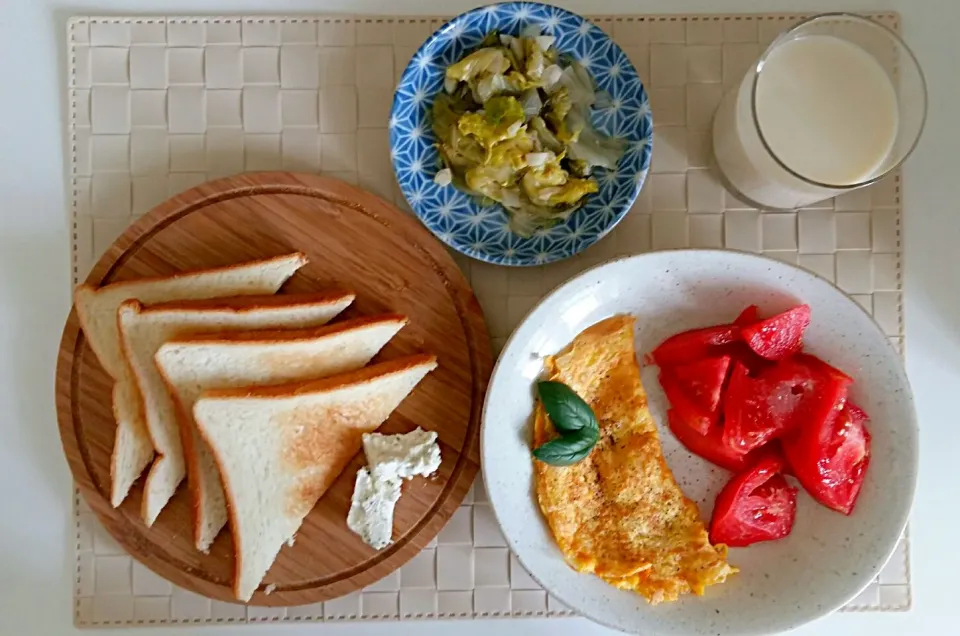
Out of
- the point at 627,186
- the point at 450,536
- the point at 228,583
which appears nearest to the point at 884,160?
the point at 627,186

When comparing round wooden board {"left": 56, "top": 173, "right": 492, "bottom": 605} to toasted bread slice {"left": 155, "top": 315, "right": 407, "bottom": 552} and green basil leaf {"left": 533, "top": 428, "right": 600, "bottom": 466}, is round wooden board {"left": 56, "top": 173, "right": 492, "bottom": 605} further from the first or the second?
green basil leaf {"left": 533, "top": 428, "right": 600, "bottom": 466}

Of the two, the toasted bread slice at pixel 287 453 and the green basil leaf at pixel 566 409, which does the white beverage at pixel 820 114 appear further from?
the toasted bread slice at pixel 287 453

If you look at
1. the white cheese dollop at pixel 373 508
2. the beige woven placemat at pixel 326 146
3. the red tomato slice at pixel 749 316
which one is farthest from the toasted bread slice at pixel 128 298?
the red tomato slice at pixel 749 316

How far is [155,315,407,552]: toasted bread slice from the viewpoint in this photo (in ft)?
4.54

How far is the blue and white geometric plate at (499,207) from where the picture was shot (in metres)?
1.39

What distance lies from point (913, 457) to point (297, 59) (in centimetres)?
137

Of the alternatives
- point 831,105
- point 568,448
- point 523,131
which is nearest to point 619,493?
point 568,448

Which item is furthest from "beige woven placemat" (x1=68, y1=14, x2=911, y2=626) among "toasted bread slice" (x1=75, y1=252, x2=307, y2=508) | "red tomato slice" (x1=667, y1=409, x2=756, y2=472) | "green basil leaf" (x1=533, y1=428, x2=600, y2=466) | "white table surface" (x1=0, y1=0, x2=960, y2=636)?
"red tomato slice" (x1=667, y1=409, x2=756, y2=472)

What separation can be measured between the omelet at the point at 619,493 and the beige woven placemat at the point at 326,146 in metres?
0.18

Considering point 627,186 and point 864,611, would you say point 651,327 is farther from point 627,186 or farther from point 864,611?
point 864,611

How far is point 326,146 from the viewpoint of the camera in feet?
4.95

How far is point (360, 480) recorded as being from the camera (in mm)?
1412

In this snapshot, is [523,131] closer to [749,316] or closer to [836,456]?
[749,316]

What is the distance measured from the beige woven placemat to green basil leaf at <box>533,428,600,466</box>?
0.82ft
